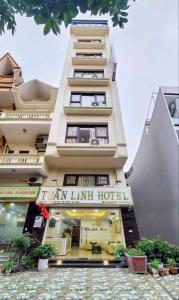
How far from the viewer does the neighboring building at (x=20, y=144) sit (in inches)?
291

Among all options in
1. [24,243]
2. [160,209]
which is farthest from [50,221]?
[160,209]

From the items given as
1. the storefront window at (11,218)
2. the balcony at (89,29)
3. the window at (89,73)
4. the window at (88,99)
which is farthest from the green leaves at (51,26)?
the balcony at (89,29)

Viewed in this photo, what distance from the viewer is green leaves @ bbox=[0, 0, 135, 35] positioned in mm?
1790

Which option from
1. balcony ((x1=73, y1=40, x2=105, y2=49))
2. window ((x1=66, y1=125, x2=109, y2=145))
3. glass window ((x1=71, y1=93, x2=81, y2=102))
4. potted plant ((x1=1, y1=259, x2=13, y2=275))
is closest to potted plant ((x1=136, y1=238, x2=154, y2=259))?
potted plant ((x1=1, y1=259, x2=13, y2=275))

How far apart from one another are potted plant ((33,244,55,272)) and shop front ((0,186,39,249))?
4.43 ft

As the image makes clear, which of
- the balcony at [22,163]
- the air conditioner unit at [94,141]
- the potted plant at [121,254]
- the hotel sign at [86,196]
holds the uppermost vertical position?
the air conditioner unit at [94,141]

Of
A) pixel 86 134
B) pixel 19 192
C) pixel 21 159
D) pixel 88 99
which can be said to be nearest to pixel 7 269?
pixel 19 192

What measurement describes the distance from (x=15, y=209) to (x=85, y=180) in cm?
385

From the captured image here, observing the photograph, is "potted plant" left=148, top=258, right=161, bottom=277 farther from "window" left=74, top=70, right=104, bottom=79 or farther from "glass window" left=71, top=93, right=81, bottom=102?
"window" left=74, top=70, right=104, bottom=79

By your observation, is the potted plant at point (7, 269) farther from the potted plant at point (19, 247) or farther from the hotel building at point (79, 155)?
the hotel building at point (79, 155)

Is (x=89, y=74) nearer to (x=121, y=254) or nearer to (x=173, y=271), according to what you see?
(x=121, y=254)

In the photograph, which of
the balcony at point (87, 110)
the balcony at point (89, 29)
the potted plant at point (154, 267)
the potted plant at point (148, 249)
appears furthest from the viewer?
the balcony at point (89, 29)

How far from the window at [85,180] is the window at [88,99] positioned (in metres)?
4.54

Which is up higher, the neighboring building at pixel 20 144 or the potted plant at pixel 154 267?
the neighboring building at pixel 20 144
